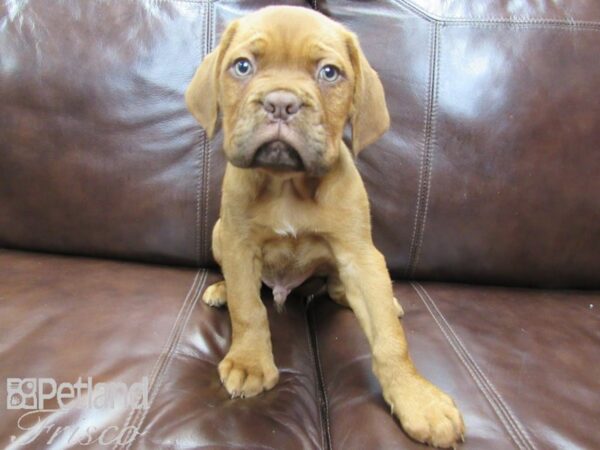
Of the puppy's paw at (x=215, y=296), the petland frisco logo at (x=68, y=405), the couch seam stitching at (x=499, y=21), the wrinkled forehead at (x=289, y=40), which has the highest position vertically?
the couch seam stitching at (x=499, y=21)

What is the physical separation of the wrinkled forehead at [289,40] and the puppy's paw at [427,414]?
97 cm

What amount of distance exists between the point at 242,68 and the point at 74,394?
1.03 metres

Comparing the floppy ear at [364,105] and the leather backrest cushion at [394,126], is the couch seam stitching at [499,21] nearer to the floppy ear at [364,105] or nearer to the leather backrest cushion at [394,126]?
the leather backrest cushion at [394,126]

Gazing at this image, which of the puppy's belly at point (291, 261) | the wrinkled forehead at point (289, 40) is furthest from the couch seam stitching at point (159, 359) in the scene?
the wrinkled forehead at point (289, 40)

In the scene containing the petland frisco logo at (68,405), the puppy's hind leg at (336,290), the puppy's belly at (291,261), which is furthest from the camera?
the puppy's hind leg at (336,290)

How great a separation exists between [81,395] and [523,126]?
1925 mm

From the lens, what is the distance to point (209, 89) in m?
1.73

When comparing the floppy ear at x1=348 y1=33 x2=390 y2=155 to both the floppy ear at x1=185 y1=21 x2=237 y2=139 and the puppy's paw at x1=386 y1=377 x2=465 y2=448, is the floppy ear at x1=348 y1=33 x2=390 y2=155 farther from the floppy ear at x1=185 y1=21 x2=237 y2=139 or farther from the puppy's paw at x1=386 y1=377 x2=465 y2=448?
the puppy's paw at x1=386 y1=377 x2=465 y2=448

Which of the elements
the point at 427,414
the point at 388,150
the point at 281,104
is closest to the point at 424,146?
the point at 388,150

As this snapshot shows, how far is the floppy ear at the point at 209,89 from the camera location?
1.71 metres

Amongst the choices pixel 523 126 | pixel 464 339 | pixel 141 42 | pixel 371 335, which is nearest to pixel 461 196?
pixel 523 126

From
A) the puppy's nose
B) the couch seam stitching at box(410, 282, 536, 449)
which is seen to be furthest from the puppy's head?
the couch seam stitching at box(410, 282, 536, 449)

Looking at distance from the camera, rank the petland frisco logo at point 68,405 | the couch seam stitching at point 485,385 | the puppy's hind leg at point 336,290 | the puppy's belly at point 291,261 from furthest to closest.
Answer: the puppy's hind leg at point 336,290 < the puppy's belly at point 291,261 < the couch seam stitching at point 485,385 < the petland frisco logo at point 68,405

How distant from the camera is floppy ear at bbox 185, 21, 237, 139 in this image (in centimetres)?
171
